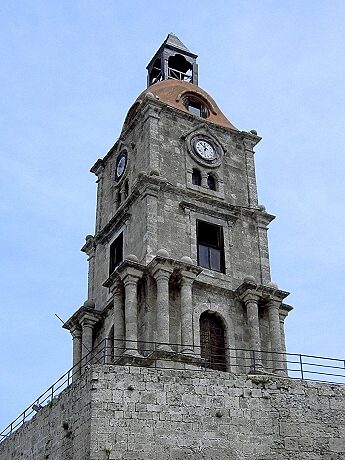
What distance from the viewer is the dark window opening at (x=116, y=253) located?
40.9 metres

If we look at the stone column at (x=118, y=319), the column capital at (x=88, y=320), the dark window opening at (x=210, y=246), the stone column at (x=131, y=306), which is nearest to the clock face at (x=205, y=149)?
the dark window opening at (x=210, y=246)

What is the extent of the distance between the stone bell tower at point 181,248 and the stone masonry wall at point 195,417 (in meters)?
6.16

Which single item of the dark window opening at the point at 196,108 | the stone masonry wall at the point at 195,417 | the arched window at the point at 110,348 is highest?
the dark window opening at the point at 196,108

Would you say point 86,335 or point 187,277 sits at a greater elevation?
point 187,277

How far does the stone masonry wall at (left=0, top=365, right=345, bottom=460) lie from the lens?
83.5 feet

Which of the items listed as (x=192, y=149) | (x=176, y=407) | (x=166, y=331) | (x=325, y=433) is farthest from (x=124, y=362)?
(x=192, y=149)

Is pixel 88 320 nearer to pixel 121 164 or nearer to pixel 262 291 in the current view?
pixel 262 291

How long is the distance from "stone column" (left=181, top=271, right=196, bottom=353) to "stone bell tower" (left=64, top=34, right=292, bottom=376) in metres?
0.05

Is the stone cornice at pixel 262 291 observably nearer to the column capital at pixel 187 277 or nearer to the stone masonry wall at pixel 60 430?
the column capital at pixel 187 277

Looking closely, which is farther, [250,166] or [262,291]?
[250,166]

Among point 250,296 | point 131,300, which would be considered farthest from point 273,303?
point 131,300

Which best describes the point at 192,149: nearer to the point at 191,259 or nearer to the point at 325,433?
the point at 191,259

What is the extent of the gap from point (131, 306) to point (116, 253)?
609 cm

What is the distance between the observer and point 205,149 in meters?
43.2
